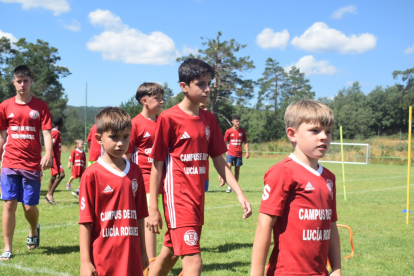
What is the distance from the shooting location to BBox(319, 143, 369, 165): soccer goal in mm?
38812

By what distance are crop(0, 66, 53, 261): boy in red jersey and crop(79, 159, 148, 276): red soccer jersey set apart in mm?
3021

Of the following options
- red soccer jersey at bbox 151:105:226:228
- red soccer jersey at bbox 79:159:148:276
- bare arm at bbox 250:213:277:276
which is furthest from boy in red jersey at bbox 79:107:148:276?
bare arm at bbox 250:213:277:276

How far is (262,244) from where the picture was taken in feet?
7.86

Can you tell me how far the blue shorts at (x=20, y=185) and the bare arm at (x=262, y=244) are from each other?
170 inches

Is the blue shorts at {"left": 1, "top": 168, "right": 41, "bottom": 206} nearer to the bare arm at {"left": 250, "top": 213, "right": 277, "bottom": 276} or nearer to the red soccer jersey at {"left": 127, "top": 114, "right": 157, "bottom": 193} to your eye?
the red soccer jersey at {"left": 127, "top": 114, "right": 157, "bottom": 193}

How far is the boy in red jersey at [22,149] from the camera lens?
18.5 ft

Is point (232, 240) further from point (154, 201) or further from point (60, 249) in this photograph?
point (154, 201)

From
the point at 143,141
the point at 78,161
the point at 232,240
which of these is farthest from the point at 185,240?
the point at 78,161

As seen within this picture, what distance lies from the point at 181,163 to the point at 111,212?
91cm

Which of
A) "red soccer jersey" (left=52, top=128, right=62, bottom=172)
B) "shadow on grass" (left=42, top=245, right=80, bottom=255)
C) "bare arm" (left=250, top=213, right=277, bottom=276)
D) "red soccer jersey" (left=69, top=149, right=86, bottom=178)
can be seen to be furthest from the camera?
"red soccer jersey" (left=69, top=149, right=86, bottom=178)

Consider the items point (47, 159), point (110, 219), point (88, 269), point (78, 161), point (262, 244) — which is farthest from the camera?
point (78, 161)

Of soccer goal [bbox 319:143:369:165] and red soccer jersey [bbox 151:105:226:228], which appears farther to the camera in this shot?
soccer goal [bbox 319:143:369:165]

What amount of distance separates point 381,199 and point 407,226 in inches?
173

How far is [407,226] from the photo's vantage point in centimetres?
865
